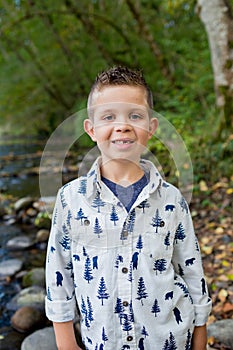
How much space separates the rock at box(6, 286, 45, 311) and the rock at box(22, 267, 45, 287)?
0.35 feet

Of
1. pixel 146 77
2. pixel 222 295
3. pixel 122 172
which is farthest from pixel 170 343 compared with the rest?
pixel 146 77

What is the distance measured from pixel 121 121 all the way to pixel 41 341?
1.57 m

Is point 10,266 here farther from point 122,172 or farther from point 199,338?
point 122,172

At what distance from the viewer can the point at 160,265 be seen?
1.14 meters

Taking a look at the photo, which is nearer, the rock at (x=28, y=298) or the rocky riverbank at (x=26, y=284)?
the rocky riverbank at (x=26, y=284)

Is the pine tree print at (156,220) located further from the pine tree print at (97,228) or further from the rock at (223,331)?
the rock at (223,331)

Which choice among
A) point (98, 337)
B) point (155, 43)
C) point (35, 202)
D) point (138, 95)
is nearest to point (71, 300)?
point (98, 337)

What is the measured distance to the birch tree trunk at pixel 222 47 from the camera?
152 inches

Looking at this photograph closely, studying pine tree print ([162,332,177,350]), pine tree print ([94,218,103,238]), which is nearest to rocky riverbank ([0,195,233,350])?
pine tree print ([94,218,103,238])

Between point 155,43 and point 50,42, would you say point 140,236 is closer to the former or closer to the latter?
point 155,43

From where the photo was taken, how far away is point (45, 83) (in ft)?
39.1

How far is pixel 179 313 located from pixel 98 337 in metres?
0.26

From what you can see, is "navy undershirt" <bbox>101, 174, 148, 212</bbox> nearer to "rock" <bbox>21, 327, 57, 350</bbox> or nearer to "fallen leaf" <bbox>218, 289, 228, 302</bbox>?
"rock" <bbox>21, 327, 57, 350</bbox>

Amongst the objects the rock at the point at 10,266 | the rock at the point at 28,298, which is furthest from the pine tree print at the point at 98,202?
the rock at the point at 10,266
